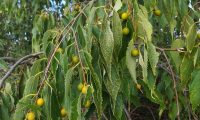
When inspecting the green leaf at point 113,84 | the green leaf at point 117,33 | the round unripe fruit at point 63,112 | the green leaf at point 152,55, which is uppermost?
the green leaf at point 117,33

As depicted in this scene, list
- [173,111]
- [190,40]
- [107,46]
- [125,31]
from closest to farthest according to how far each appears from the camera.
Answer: [107,46], [125,31], [190,40], [173,111]

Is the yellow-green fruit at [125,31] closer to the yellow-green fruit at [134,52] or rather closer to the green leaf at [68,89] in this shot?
the yellow-green fruit at [134,52]

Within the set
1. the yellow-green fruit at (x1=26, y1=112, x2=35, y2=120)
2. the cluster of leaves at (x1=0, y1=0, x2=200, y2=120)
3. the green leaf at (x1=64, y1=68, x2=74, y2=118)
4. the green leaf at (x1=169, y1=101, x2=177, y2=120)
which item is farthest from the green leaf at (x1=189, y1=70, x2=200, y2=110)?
the green leaf at (x1=169, y1=101, x2=177, y2=120)

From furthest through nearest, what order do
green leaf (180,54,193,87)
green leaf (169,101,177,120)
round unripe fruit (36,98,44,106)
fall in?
green leaf (169,101,177,120) < green leaf (180,54,193,87) < round unripe fruit (36,98,44,106)

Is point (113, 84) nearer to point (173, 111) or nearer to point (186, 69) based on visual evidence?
point (186, 69)

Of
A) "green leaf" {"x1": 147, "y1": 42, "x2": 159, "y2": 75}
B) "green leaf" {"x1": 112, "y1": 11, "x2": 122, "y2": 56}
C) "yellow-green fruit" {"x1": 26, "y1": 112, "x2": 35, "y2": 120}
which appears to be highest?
"green leaf" {"x1": 112, "y1": 11, "x2": 122, "y2": 56}

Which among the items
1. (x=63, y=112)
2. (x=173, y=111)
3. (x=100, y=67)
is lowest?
→ (x=173, y=111)

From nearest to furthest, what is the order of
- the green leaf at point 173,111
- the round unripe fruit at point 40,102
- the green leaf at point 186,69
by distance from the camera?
the round unripe fruit at point 40,102 → the green leaf at point 186,69 → the green leaf at point 173,111

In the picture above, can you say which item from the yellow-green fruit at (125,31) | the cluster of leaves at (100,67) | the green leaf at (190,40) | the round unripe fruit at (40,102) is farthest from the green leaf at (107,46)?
the green leaf at (190,40)

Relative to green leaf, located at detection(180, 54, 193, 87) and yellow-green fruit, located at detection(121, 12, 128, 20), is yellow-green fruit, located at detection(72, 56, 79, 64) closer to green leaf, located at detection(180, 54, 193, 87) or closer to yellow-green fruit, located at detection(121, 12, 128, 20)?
yellow-green fruit, located at detection(121, 12, 128, 20)

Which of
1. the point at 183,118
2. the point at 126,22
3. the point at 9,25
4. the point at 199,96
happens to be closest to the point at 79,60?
the point at 126,22

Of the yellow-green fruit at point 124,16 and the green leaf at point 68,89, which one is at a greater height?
the yellow-green fruit at point 124,16

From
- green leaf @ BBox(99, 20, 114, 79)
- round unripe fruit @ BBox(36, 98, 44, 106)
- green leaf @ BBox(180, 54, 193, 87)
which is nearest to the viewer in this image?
green leaf @ BBox(99, 20, 114, 79)

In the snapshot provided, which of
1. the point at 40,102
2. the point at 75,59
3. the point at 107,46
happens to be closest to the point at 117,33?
the point at 107,46
